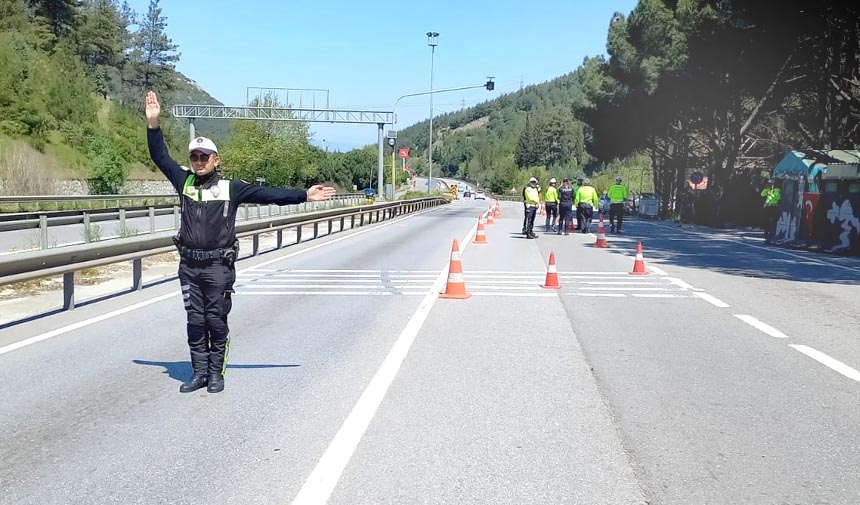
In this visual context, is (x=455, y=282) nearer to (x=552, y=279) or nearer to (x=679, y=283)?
(x=552, y=279)

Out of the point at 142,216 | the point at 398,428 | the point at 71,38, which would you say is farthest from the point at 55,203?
the point at 71,38

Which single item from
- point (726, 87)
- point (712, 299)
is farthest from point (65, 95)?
point (712, 299)

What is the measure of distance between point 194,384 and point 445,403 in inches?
79.2

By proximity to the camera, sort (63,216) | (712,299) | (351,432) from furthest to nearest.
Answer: (63,216)
(712,299)
(351,432)

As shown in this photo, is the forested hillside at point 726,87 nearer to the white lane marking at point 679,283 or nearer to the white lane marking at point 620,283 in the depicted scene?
the white lane marking at point 679,283

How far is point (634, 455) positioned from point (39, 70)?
67.8 metres

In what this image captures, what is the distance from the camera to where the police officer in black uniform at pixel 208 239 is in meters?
6.14

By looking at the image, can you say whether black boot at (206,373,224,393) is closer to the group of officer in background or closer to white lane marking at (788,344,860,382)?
white lane marking at (788,344,860,382)

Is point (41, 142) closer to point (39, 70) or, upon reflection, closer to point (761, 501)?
point (39, 70)

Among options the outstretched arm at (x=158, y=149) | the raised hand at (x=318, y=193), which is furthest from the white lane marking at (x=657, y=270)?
the outstretched arm at (x=158, y=149)

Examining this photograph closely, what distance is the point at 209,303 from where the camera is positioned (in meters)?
6.16

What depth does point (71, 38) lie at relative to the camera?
266 ft

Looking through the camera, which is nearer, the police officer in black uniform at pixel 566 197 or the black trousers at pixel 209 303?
the black trousers at pixel 209 303

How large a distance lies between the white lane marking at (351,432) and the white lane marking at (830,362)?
3895 mm
